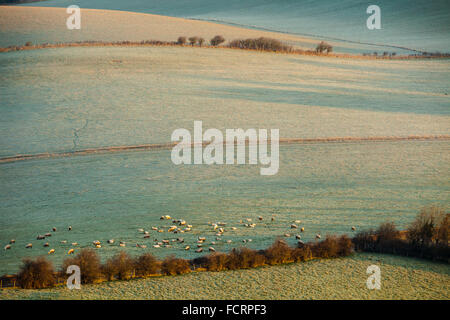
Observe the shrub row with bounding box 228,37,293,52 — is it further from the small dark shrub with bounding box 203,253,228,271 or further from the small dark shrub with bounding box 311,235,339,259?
the small dark shrub with bounding box 203,253,228,271

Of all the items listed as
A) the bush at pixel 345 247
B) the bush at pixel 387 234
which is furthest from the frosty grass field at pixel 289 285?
the bush at pixel 387 234

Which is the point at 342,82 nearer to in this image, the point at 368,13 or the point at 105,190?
the point at 105,190

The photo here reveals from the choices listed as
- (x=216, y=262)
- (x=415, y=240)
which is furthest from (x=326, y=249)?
(x=216, y=262)

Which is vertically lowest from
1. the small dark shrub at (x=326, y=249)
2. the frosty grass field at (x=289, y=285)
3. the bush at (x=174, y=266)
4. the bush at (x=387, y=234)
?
the frosty grass field at (x=289, y=285)

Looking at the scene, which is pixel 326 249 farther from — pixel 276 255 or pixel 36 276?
pixel 36 276

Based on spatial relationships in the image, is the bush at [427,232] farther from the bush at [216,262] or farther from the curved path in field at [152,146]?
the curved path in field at [152,146]

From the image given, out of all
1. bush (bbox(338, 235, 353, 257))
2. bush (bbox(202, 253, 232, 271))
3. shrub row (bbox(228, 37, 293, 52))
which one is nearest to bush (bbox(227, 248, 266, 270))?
bush (bbox(202, 253, 232, 271))
